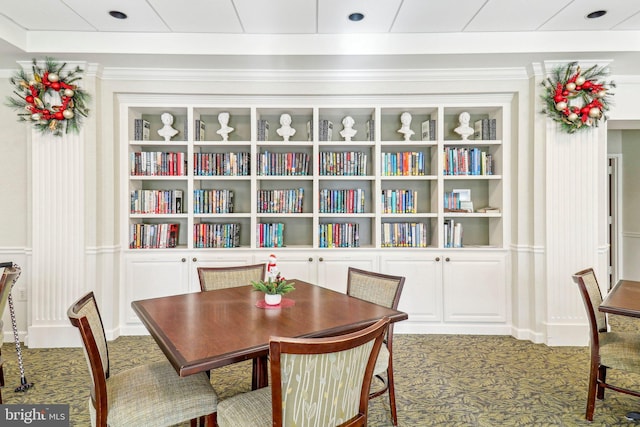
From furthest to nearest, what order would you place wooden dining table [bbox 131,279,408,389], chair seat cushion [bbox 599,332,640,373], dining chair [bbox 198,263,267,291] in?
1. dining chair [bbox 198,263,267,291]
2. chair seat cushion [bbox 599,332,640,373]
3. wooden dining table [bbox 131,279,408,389]

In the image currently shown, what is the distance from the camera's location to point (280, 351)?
1196 millimetres

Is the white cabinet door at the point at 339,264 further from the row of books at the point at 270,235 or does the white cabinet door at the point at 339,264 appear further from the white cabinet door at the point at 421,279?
the row of books at the point at 270,235

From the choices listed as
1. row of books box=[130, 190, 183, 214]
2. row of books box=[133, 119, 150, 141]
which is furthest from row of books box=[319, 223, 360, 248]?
row of books box=[133, 119, 150, 141]

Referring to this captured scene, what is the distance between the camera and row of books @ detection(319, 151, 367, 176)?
151 inches

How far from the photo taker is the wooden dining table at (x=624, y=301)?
201 centimetres

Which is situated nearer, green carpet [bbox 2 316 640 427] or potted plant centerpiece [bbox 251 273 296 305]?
potted plant centerpiece [bbox 251 273 296 305]

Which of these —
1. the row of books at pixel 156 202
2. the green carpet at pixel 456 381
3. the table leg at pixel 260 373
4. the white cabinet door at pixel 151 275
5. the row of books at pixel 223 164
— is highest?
the row of books at pixel 223 164

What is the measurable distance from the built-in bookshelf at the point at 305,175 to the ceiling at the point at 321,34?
20.5 inches

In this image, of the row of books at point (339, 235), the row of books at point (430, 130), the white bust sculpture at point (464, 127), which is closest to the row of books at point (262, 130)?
the row of books at point (339, 235)

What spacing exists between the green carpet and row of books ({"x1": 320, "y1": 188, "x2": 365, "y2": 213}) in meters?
1.41

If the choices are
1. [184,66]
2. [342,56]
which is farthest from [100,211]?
[342,56]

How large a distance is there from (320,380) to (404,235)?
2746 mm

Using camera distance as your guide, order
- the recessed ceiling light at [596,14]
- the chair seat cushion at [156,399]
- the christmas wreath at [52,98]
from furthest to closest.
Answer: the christmas wreath at [52,98]
the recessed ceiling light at [596,14]
the chair seat cushion at [156,399]

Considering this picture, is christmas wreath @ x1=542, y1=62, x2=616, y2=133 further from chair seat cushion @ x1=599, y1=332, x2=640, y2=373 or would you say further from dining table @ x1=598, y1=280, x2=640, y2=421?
chair seat cushion @ x1=599, y1=332, x2=640, y2=373
